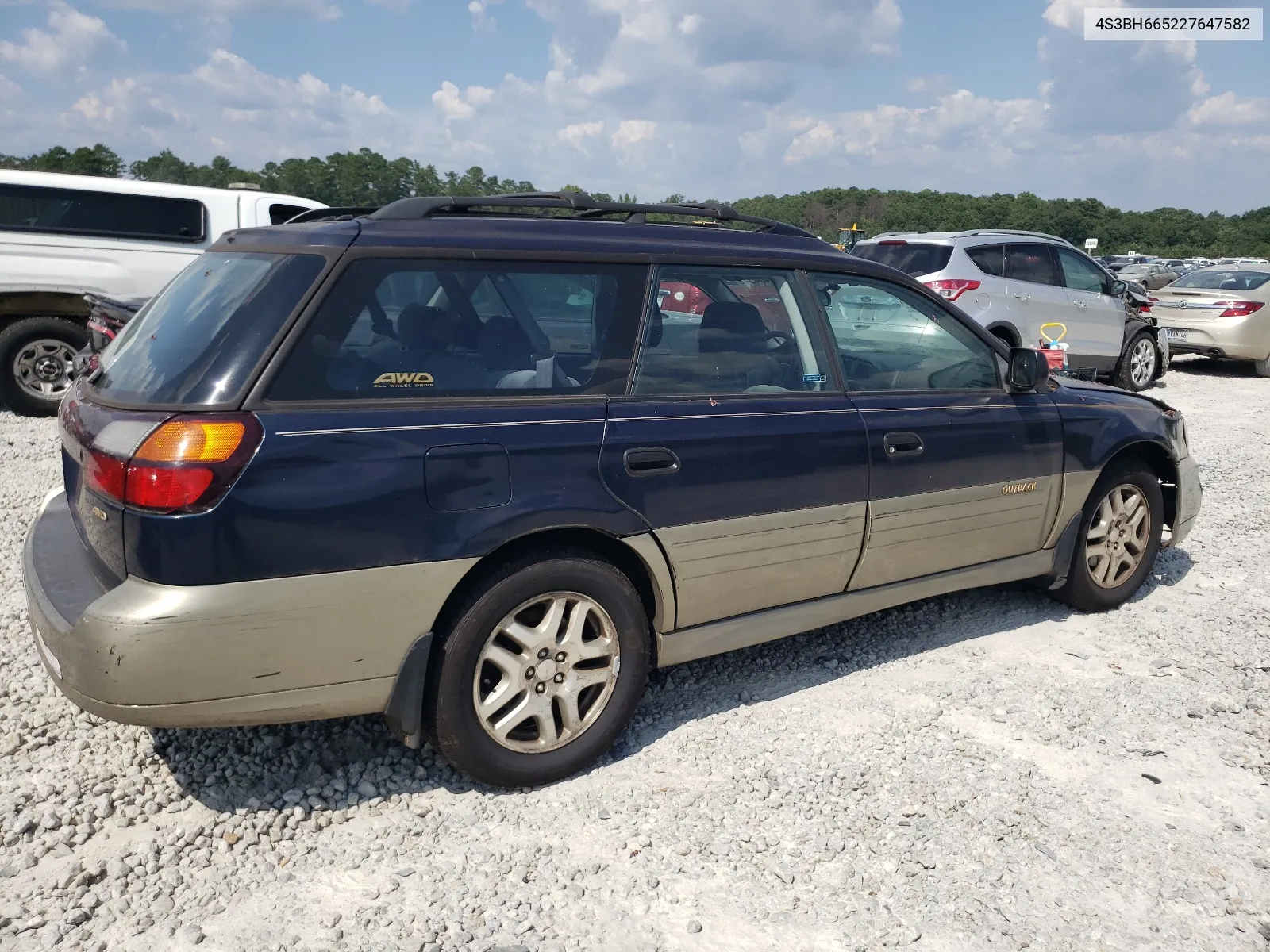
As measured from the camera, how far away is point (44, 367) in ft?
29.3

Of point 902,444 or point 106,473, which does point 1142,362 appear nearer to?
point 902,444

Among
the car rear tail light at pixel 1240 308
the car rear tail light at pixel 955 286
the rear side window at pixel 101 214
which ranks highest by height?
the rear side window at pixel 101 214

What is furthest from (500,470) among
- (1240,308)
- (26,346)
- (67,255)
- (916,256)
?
(1240,308)

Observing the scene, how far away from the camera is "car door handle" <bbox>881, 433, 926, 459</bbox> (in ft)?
12.8

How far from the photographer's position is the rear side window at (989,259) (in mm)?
11086

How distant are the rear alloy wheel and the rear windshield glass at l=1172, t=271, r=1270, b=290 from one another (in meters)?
2.83

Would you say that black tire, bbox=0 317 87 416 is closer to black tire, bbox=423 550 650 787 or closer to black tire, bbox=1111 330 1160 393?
black tire, bbox=423 550 650 787

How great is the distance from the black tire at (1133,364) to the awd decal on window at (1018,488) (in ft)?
30.7

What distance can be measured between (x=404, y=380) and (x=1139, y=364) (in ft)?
40.8

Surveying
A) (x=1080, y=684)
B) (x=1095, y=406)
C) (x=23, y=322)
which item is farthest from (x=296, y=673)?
(x=23, y=322)

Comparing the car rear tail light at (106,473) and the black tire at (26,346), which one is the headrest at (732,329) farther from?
the black tire at (26,346)

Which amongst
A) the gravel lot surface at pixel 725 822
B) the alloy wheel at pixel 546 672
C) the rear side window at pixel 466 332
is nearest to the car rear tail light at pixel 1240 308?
the gravel lot surface at pixel 725 822

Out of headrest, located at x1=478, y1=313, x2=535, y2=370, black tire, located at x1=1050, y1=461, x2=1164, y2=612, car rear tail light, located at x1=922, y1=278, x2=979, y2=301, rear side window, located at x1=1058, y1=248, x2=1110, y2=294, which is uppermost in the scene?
→ rear side window, located at x1=1058, y1=248, x2=1110, y2=294

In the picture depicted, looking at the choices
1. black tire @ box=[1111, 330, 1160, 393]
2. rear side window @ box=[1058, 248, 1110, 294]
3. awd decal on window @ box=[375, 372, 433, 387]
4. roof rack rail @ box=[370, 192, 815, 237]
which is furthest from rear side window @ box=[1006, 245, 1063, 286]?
awd decal on window @ box=[375, 372, 433, 387]
